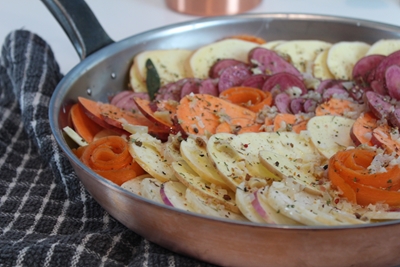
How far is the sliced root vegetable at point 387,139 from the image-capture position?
1.39m

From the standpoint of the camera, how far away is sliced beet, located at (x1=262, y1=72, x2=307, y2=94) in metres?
1.78

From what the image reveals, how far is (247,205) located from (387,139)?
56 centimetres

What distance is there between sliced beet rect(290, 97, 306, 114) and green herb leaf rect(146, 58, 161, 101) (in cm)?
50

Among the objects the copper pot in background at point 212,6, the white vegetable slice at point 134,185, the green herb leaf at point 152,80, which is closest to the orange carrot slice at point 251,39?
the green herb leaf at point 152,80

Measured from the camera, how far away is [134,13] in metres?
3.13

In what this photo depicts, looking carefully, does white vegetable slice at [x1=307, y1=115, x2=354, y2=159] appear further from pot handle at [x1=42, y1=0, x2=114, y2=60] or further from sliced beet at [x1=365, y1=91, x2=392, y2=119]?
pot handle at [x1=42, y1=0, x2=114, y2=60]

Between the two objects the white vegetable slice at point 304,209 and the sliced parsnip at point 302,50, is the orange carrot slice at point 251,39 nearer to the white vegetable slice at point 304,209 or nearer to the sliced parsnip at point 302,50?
the sliced parsnip at point 302,50

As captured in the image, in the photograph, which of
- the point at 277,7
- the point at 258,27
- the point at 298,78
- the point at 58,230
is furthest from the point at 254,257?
the point at 277,7

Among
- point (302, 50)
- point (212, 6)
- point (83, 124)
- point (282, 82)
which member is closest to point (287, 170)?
point (282, 82)

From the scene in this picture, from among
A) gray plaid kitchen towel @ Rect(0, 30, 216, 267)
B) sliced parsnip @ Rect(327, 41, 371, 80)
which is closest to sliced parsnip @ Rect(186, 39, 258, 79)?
sliced parsnip @ Rect(327, 41, 371, 80)

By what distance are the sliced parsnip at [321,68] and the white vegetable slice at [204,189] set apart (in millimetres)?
892

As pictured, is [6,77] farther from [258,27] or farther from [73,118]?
[258,27]

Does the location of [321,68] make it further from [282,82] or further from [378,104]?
[378,104]

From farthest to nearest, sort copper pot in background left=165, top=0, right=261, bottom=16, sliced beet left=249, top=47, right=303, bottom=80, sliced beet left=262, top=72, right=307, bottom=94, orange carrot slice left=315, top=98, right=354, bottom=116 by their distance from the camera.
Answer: copper pot in background left=165, top=0, right=261, bottom=16, sliced beet left=249, top=47, right=303, bottom=80, sliced beet left=262, top=72, right=307, bottom=94, orange carrot slice left=315, top=98, right=354, bottom=116
